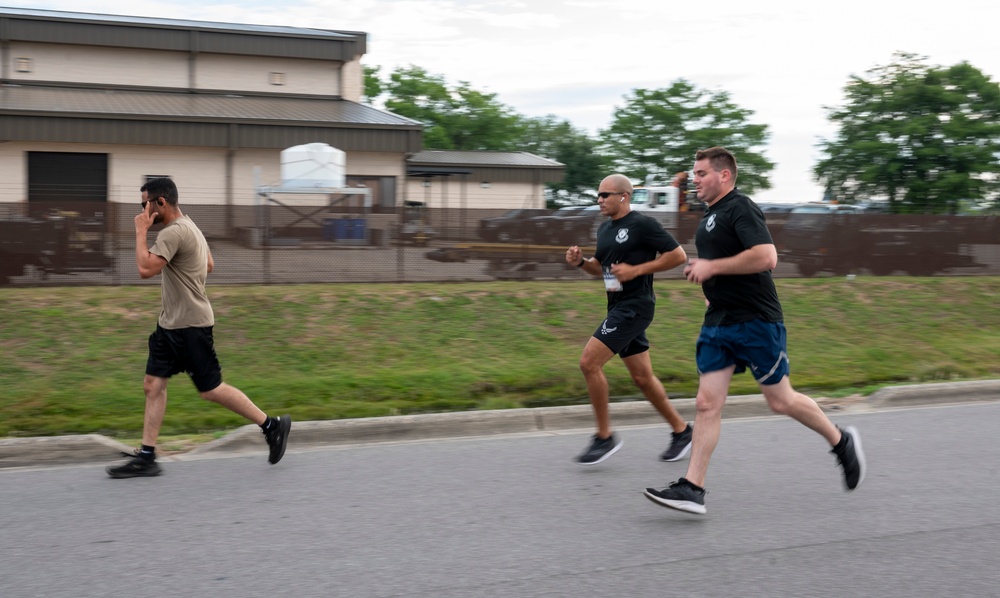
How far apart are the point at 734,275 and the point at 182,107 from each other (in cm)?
2540

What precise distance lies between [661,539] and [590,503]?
78 cm

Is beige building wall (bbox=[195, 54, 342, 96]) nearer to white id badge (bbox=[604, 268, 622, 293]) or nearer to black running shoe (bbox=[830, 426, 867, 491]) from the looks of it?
white id badge (bbox=[604, 268, 622, 293])

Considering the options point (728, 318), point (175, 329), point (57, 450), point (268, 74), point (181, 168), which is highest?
point (268, 74)

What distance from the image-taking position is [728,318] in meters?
5.46

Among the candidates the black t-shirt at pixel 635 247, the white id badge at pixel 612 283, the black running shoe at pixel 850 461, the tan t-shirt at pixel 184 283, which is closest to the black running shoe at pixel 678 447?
the black t-shirt at pixel 635 247

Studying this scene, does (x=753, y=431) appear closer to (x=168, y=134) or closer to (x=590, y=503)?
(x=590, y=503)

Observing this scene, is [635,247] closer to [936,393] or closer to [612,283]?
[612,283]

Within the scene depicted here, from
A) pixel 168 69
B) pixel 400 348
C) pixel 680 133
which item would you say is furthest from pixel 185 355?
pixel 680 133

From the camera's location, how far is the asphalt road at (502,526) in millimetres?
4344

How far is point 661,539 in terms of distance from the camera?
16.4 ft

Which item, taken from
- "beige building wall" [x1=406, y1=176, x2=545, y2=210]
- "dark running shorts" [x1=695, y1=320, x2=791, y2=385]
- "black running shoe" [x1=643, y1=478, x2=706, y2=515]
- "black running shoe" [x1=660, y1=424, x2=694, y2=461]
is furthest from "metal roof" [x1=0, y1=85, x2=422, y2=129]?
"black running shoe" [x1=643, y1=478, x2=706, y2=515]

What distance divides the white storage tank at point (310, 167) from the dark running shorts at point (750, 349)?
21529mm

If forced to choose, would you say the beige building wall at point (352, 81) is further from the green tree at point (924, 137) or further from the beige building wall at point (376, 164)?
the green tree at point (924, 137)

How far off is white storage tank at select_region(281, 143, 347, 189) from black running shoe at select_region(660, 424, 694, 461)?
20330 millimetres
